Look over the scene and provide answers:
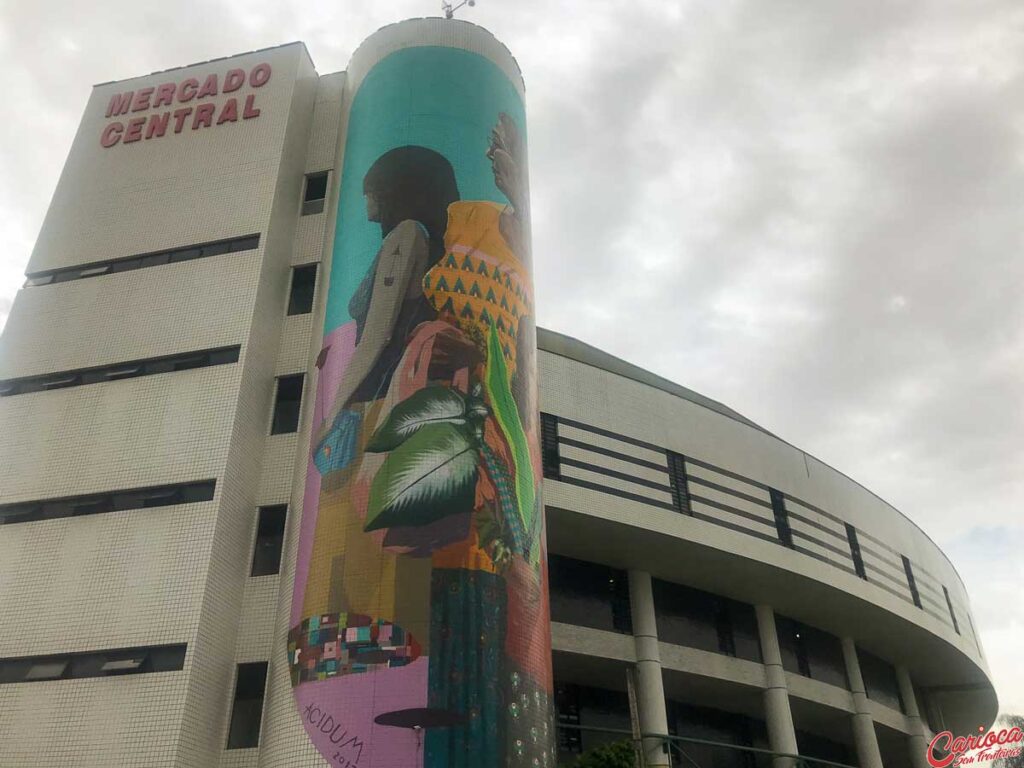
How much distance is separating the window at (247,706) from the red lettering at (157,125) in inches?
817

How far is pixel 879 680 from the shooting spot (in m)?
43.5

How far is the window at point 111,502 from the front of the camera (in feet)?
83.7

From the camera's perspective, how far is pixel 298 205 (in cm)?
3250

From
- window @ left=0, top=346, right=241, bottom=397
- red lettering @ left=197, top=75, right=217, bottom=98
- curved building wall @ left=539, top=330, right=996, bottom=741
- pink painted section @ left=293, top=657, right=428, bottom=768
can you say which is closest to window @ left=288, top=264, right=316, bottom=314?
window @ left=0, top=346, right=241, bottom=397

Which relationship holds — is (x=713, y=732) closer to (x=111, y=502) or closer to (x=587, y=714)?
(x=587, y=714)

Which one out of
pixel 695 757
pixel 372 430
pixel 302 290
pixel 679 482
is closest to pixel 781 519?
pixel 679 482

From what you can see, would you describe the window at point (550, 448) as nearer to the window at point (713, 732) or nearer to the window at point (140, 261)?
the window at point (140, 261)

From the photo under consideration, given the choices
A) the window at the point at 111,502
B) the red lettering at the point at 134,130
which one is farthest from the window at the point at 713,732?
the red lettering at the point at 134,130

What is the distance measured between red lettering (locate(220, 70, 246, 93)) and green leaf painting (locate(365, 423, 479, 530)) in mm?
18386

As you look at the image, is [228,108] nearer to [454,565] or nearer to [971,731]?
[454,565]

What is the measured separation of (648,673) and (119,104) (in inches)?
→ 1173

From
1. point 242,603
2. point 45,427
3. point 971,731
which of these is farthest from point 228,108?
point 971,731

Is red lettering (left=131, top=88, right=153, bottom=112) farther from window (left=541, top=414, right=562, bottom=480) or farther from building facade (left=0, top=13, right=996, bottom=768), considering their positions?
window (left=541, top=414, right=562, bottom=480)

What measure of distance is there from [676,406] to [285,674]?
18513mm
